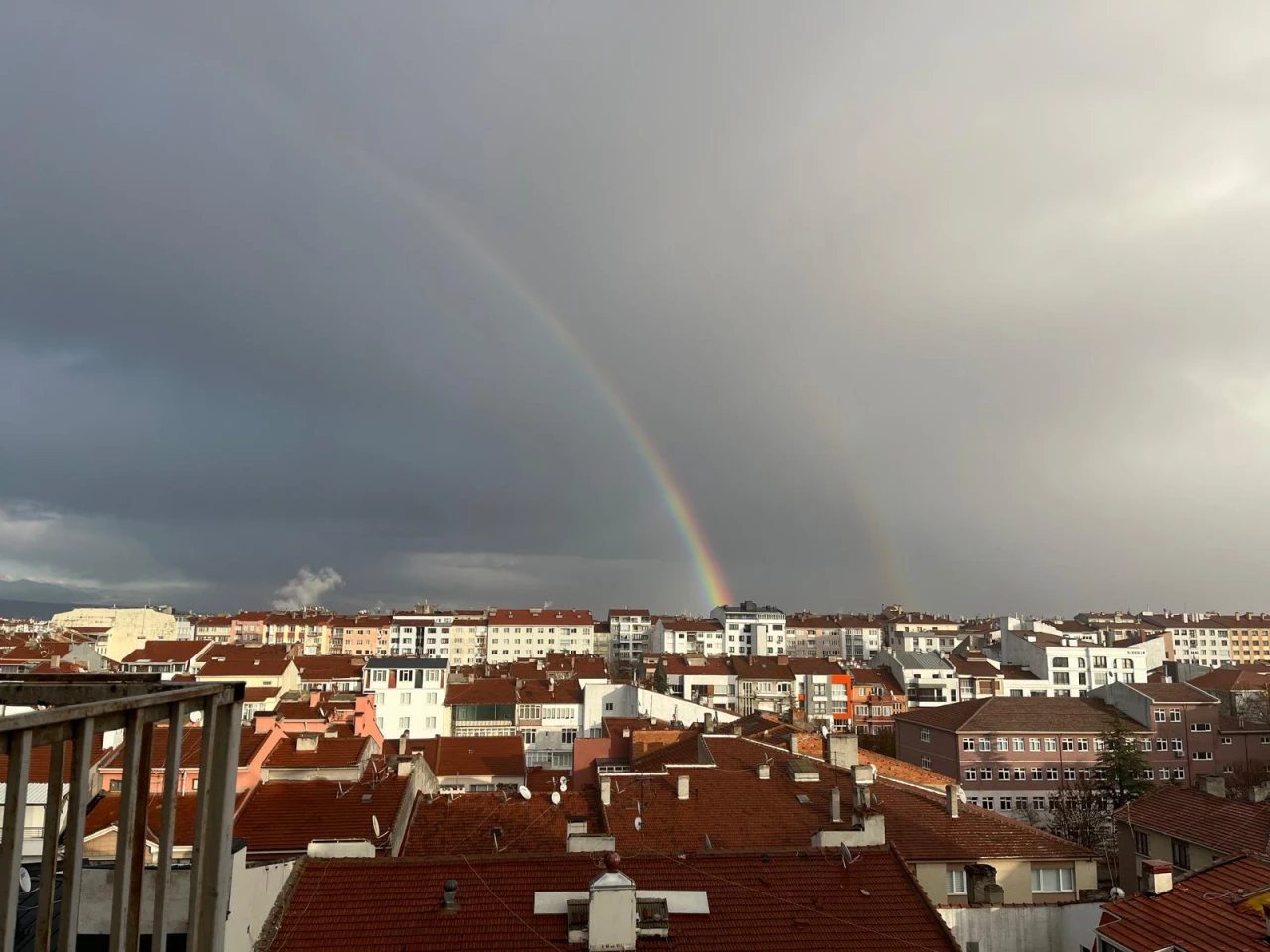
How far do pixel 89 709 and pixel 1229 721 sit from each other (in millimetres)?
82189

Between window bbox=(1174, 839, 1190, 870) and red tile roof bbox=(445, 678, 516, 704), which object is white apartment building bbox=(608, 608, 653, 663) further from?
window bbox=(1174, 839, 1190, 870)

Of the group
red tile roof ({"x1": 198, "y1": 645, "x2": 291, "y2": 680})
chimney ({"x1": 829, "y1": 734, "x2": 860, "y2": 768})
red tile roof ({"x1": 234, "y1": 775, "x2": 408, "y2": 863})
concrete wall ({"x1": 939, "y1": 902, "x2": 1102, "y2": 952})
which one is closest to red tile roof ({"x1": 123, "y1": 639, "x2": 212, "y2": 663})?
red tile roof ({"x1": 198, "y1": 645, "x2": 291, "y2": 680})

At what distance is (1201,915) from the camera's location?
15.7m

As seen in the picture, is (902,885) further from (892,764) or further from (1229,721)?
(1229,721)

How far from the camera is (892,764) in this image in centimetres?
3709

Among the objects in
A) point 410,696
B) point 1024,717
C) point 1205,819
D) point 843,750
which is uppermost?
point 843,750

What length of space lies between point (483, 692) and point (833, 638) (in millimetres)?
94203

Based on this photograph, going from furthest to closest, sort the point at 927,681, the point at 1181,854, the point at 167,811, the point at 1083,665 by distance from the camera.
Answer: the point at 927,681, the point at 1083,665, the point at 1181,854, the point at 167,811

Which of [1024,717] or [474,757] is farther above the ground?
[1024,717]

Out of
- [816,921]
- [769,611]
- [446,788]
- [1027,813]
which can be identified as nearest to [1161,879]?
[816,921]

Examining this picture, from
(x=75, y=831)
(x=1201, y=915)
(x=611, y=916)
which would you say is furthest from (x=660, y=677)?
(x=75, y=831)

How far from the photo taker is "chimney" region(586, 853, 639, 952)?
43.7 feet

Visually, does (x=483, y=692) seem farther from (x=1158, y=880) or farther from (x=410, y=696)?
(x=1158, y=880)

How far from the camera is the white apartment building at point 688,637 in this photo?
131 m
